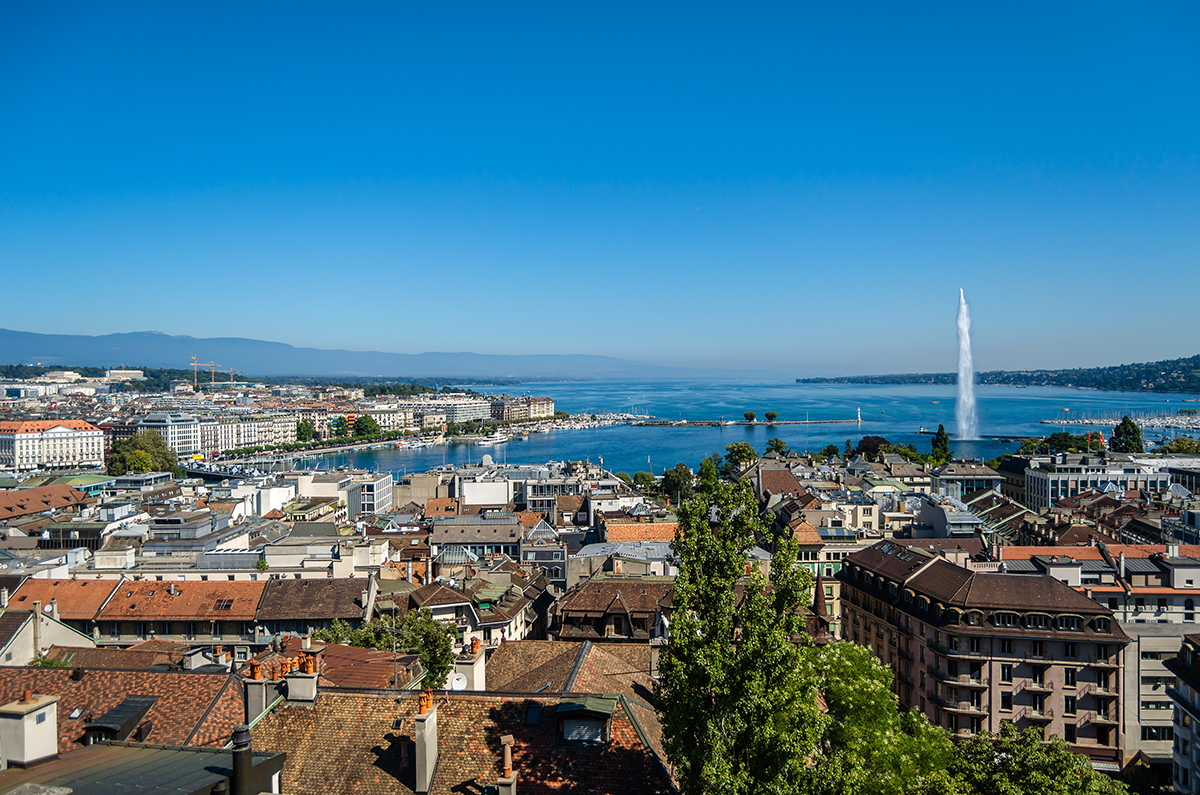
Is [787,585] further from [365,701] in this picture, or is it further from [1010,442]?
[1010,442]

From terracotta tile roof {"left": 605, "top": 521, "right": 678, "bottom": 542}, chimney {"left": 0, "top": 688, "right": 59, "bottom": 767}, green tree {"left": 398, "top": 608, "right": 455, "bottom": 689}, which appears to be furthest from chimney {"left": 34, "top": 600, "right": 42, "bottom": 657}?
terracotta tile roof {"left": 605, "top": 521, "right": 678, "bottom": 542}

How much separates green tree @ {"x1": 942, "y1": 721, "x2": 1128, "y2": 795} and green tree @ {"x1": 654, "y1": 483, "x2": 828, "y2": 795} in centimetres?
536

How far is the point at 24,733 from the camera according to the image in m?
7.78

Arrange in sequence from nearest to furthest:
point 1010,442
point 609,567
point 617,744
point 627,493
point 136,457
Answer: point 617,744 → point 609,567 → point 627,493 → point 136,457 → point 1010,442

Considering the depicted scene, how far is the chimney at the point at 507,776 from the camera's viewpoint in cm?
A: 922

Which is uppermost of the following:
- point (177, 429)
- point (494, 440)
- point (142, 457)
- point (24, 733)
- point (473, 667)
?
point (24, 733)

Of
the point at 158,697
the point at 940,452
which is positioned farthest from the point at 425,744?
the point at 940,452

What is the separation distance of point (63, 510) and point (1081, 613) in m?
60.3

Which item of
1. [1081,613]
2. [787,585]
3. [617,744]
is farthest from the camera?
[1081,613]

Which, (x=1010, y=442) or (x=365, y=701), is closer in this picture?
(x=365, y=701)

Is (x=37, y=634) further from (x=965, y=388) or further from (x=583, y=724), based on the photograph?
(x=965, y=388)

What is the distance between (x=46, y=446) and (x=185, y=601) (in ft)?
379

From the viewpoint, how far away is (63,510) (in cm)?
5516

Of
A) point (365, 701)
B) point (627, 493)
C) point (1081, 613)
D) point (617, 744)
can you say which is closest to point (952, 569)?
point (1081, 613)
